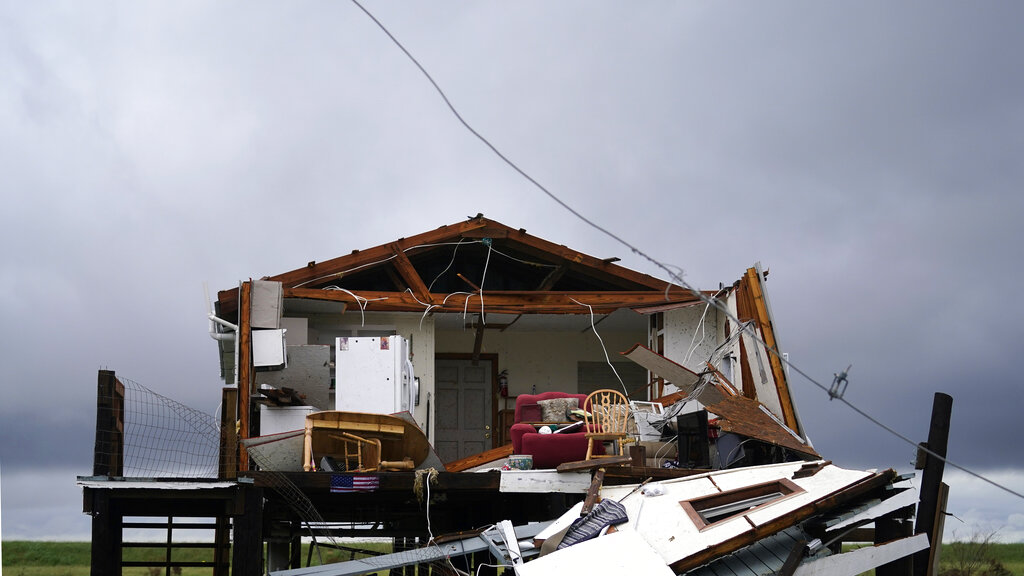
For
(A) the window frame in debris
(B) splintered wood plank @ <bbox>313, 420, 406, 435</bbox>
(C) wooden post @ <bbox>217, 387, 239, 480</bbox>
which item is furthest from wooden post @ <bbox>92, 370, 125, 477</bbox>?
(A) the window frame in debris

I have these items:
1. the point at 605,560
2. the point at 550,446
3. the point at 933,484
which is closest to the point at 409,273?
the point at 550,446

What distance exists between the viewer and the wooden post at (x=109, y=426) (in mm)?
12492

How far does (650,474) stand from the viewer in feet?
40.8

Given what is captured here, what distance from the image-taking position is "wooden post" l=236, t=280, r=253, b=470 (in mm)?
14273

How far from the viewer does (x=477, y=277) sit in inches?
707

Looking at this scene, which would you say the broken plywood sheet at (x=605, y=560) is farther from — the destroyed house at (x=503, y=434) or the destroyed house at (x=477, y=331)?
the destroyed house at (x=477, y=331)

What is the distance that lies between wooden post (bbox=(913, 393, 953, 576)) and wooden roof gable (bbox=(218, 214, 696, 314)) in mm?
5166

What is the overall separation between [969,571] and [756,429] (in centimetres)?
1066

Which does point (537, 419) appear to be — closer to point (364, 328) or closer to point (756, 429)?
point (756, 429)

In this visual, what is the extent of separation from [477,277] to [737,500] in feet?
26.7

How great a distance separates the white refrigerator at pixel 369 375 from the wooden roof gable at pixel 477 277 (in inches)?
63.8

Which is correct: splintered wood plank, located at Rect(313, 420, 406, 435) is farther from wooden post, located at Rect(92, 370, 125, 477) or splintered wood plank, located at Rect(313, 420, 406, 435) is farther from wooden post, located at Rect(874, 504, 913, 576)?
wooden post, located at Rect(874, 504, 913, 576)

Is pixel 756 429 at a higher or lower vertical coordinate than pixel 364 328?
lower

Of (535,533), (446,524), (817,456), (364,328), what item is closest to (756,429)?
(817,456)
